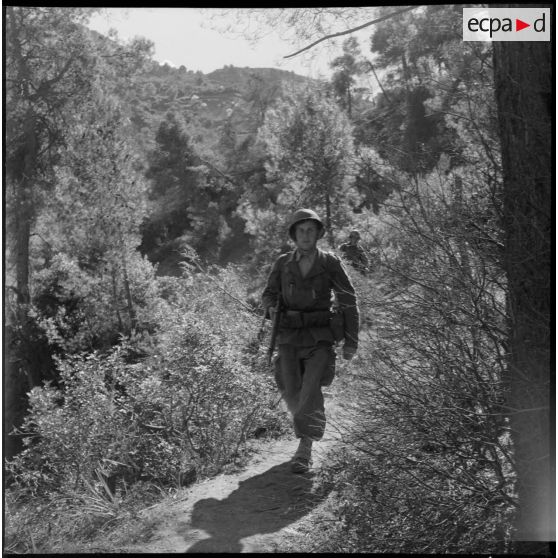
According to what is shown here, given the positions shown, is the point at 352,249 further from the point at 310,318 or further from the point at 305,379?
the point at 305,379

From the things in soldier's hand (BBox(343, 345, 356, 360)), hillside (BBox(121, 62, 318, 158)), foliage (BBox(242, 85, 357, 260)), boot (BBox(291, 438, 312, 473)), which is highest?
hillside (BBox(121, 62, 318, 158))

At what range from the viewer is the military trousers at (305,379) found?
4.52 meters

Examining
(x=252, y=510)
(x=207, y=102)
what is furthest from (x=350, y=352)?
(x=207, y=102)

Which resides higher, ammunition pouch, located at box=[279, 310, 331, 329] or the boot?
ammunition pouch, located at box=[279, 310, 331, 329]

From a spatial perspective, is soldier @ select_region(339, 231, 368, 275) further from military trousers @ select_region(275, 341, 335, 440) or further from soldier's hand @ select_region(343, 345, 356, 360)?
military trousers @ select_region(275, 341, 335, 440)

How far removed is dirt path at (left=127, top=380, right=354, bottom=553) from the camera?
359 cm

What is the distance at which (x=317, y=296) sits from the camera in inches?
185

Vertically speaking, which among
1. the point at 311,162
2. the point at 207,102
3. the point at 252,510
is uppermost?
the point at 207,102

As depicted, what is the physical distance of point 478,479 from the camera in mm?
2941

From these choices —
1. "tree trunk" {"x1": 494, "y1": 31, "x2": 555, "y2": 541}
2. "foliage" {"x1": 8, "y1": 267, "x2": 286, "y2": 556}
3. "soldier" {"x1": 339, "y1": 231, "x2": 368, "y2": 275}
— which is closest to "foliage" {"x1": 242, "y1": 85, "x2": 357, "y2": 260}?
"soldier" {"x1": 339, "y1": 231, "x2": 368, "y2": 275}

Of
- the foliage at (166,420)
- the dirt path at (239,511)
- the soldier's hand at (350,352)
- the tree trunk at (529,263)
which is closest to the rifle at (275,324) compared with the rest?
the soldier's hand at (350,352)

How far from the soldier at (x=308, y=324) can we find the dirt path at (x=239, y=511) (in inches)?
9.4

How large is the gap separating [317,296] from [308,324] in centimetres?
22

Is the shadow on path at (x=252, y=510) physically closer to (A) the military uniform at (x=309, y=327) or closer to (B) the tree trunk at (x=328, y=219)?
(A) the military uniform at (x=309, y=327)
